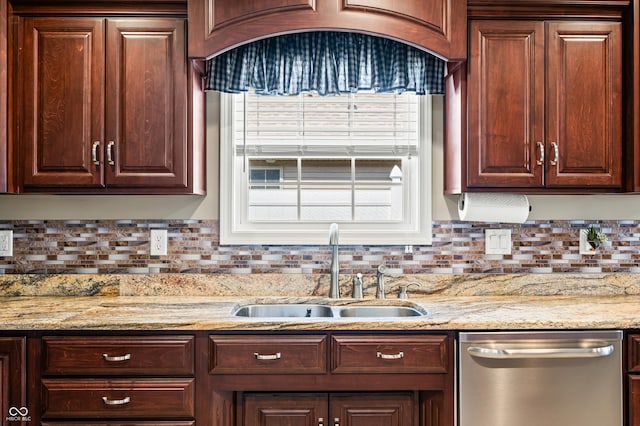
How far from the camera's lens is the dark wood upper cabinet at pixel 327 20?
2.20 m

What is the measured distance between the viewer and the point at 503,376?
6.46ft

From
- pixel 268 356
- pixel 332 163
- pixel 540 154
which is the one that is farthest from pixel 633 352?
pixel 332 163

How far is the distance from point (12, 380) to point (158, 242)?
85 centimetres

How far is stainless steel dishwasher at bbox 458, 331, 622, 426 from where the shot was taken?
1.97 m

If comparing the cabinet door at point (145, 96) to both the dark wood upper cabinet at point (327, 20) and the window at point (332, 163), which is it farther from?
the window at point (332, 163)

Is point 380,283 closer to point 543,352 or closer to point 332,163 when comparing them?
point 332,163

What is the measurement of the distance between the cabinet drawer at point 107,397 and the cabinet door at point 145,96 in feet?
2.61

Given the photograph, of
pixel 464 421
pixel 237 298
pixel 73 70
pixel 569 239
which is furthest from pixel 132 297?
pixel 569 239

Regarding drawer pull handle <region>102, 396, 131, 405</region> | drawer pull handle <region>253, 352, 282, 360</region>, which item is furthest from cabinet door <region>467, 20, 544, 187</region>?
drawer pull handle <region>102, 396, 131, 405</region>

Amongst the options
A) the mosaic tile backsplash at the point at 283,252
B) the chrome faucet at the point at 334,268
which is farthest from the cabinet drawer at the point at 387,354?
the mosaic tile backsplash at the point at 283,252

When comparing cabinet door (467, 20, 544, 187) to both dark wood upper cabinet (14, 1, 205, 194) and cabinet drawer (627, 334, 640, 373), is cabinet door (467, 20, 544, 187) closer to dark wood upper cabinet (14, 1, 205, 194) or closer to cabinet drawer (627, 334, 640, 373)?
cabinet drawer (627, 334, 640, 373)

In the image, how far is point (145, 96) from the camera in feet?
7.41

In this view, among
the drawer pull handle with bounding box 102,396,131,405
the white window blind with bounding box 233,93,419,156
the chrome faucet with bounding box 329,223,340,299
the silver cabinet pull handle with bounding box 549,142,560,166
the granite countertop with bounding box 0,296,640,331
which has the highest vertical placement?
the white window blind with bounding box 233,93,419,156

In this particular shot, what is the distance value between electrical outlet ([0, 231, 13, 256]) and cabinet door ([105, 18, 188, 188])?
0.69 meters
